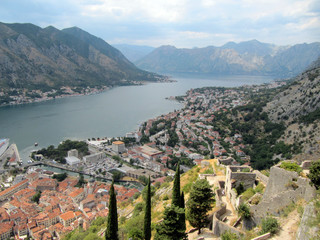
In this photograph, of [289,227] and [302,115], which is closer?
[289,227]

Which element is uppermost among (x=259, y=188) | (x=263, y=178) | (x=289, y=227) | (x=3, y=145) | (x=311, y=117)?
(x=289, y=227)

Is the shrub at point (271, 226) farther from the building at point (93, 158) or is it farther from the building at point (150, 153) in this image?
the building at point (93, 158)

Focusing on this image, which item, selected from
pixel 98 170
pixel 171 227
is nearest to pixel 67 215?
pixel 98 170

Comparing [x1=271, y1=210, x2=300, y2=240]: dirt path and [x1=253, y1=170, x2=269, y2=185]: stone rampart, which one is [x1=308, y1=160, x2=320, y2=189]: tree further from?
[x1=253, y1=170, x2=269, y2=185]: stone rampart

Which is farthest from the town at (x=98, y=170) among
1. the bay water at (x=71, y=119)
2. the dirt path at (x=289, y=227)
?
the bay water at (x=71, y=119)

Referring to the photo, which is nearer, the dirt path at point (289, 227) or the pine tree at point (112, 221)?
the dirt path at point (289, 227)

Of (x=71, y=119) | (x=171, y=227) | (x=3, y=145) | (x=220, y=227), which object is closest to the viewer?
(x=220, y=227)

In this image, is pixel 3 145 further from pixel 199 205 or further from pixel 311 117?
pixel 311 117
